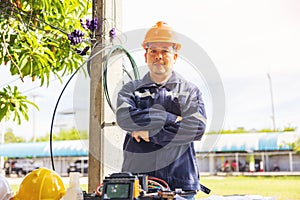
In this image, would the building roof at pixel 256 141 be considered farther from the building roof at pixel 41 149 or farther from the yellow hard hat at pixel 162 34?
the yellow hard hat at pixel 162 34

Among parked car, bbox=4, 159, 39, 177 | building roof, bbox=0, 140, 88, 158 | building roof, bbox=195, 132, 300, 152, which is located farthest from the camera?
parked car, bbox=4, 159, 39, 177

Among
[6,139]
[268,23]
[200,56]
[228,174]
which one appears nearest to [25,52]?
[200,56]

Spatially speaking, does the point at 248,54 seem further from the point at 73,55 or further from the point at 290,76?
the point at 73,55

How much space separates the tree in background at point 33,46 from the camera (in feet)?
6.58

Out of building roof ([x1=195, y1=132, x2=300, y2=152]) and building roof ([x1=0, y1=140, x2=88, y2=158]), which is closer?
building roof ([x1=195, y1=132, x2=300, y2=152])

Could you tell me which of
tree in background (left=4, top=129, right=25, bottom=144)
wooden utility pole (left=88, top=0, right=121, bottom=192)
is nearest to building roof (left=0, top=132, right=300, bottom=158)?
tree in background (left=4, top=129, right=25, bottom=144)

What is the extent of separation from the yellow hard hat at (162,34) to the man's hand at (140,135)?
299 millimetres

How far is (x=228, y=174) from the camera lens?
881 centimetres

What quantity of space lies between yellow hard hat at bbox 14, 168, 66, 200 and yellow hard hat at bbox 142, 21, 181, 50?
57cm

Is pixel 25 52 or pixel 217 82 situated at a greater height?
pixel 25 52

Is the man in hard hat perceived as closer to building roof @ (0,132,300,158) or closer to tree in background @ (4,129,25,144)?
building roof @ (0,132,300,158)

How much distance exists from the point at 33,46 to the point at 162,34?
910mm

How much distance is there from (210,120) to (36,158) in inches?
360

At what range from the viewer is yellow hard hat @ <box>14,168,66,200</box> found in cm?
94
